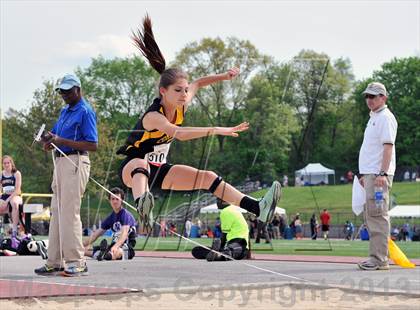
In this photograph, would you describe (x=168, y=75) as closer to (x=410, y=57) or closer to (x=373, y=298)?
(x=373, y=298)

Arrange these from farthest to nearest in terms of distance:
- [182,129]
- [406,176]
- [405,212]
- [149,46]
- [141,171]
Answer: [406,176]
[405,212]
[149,46]
[141,171]
[182,129]

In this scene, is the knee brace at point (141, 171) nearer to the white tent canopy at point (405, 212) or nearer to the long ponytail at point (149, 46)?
the long ponytail at point (149, 46)

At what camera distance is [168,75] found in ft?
23.2

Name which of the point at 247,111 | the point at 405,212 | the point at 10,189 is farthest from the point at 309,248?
the point at 405,212

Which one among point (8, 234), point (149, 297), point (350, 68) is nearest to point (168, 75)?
point (149, 297)

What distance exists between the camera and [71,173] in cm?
927

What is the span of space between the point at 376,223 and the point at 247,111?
469cm

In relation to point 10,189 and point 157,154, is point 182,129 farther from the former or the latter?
point 10,189

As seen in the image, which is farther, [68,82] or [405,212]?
[405,212]

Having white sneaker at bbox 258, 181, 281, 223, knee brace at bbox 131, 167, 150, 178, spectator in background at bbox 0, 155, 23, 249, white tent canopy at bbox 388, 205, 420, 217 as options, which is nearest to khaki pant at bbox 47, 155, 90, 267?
knee brace at bbox 131, 167, 150, 178

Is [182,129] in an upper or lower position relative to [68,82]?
lower

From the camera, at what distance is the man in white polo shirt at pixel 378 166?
11.1 metres

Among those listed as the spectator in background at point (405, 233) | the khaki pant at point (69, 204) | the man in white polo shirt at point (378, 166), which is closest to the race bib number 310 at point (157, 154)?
the khaki pant at point (69, 204)

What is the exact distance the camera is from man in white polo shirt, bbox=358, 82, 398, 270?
11055 mm
